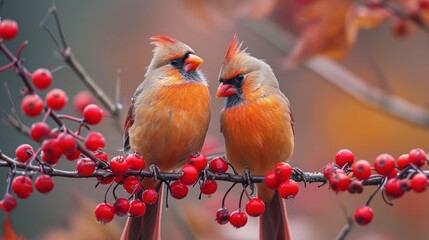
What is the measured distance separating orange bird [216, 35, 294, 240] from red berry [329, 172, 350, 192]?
3.13 feet

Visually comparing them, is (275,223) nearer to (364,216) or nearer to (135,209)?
(135,209)

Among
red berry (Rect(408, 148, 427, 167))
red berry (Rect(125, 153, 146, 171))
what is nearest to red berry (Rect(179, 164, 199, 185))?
red berry (Rect(125, 153, 146, 171))

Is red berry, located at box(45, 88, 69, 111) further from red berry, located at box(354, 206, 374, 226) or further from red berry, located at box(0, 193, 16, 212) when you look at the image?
red berry, located at box(354, 206, 374, 226)

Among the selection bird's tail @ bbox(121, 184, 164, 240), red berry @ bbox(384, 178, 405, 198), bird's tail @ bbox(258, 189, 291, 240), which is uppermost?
red berry @ bbox(384, 178, 405, 198)

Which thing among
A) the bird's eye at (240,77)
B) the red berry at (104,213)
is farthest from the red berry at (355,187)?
the bird's eye at (240,77)

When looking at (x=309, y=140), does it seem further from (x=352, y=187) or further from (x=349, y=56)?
(x=352, y=187)

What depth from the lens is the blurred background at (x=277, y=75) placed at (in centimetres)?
368

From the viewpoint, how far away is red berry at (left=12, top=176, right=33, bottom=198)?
7.50 feet

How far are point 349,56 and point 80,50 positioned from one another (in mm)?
2931

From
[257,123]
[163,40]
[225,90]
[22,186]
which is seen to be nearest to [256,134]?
[257,123]

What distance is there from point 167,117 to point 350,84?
0.98 meters

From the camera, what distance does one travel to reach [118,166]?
2.46m

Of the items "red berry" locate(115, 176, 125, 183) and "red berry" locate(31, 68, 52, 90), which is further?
"red berry" locate(115, 176, 125, 183)

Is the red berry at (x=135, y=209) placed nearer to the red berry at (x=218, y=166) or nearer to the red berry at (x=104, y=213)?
the red berry at (x=104, y=213)
